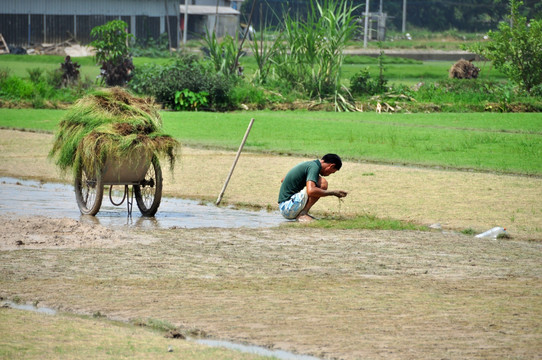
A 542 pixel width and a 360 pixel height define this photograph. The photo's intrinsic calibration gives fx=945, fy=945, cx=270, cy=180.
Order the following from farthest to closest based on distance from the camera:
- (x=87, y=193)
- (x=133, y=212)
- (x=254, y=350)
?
1. (x=133, y=212)
2. (x=87, y=193)
3. (x=254, y=350)

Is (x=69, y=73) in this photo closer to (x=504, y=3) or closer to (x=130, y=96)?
(x=130, y=96)

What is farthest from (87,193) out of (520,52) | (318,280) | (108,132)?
(520,52)

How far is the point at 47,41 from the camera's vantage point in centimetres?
4800

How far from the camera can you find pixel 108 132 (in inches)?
440

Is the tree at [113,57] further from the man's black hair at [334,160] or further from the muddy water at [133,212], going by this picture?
the man's black hair at [334,160]

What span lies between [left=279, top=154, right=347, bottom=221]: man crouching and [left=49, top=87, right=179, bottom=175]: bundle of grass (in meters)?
1.49

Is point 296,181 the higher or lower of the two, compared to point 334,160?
lower

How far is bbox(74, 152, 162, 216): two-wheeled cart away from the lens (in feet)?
37.1

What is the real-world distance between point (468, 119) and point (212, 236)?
16.4 meters

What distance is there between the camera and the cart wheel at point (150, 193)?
37.9 ft

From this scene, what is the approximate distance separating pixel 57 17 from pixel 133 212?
123ft

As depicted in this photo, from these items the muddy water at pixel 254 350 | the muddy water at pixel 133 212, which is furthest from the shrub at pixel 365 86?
the muddy water at pixel 254 350

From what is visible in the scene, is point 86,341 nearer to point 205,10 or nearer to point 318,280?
point 318,280

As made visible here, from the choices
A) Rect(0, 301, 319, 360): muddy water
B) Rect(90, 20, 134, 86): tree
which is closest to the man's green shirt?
Rect(0, 301, 319, 360): muddy water
